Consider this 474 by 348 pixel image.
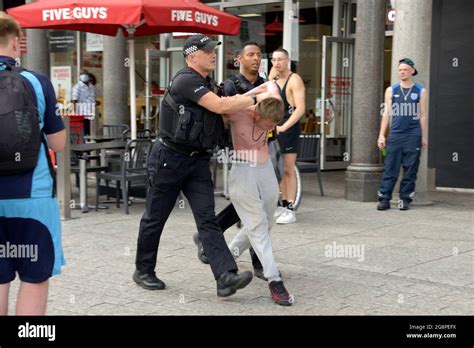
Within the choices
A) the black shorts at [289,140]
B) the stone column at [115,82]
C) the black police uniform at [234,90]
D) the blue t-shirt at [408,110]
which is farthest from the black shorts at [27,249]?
the stone column at [115,82]

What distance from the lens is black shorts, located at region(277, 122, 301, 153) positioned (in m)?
8.47

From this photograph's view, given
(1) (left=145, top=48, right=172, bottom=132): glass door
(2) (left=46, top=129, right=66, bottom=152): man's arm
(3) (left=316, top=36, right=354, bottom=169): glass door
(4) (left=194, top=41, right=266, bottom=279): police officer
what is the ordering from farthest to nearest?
(1) (left=145, top=48, right=172, bottom=132): glass door
(3) (left=316, top=36, right=354, bottom=169): glass door
(4) (left=194, top=41, right=266, bottom=279): police officer
(2) (left=46, top=129, right=66, bottom=152): man's arm

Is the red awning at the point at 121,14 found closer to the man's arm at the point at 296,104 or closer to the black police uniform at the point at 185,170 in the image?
the man's arm at the point at 296,104

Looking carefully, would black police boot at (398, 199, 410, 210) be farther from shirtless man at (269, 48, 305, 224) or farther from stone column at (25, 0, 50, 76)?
stone column at (25, 0, 50, 76)

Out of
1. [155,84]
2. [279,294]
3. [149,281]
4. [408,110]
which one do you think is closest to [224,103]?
[279,294]

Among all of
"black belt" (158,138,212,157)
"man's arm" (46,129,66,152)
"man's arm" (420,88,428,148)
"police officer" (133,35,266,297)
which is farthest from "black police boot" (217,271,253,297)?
"man's arm" (420,88,428,148)

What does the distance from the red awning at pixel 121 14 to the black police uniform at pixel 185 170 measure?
372 centimetres

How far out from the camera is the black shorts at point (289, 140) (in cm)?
847

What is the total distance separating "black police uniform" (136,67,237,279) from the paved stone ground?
370 millimetres

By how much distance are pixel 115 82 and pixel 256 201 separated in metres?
8.36

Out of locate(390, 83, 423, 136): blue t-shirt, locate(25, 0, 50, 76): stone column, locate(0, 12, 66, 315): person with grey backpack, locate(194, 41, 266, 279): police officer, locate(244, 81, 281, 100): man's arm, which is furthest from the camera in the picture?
locate(25, 0, 50, 76): stone column
